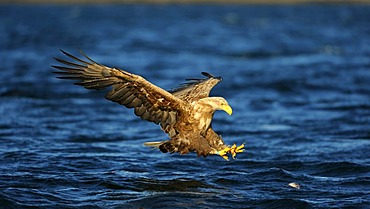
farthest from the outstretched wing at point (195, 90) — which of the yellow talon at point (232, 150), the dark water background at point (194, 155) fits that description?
the dark water background at point (194, 155)

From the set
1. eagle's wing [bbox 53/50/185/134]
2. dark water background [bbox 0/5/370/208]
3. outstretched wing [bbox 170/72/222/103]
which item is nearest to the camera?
eagle's wing [bbox 53/50/185/134]

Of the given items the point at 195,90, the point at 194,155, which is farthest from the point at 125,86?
the point at 194,155

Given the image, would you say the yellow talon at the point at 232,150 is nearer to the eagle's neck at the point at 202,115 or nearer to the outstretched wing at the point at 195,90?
the eagle's neck at the point at 202,115

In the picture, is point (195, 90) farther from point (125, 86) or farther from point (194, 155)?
point (194, 155)

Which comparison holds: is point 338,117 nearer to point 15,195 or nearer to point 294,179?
point 294,179

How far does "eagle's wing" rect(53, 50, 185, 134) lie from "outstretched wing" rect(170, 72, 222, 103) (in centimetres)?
29

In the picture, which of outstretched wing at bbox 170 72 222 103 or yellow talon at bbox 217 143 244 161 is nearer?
yellow talon at bbox 217 143 244 161

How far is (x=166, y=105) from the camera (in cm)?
769

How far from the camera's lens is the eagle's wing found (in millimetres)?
7418

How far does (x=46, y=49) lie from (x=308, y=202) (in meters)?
19.3

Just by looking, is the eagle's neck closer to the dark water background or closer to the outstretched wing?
the outstretched wing

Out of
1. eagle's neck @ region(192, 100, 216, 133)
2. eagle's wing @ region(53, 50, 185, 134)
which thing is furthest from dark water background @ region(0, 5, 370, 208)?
eagle's wing @ region(53, 50, 185, 134)

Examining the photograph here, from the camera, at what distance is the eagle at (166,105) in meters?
7.45

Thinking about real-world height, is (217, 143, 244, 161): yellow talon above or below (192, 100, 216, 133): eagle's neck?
below
